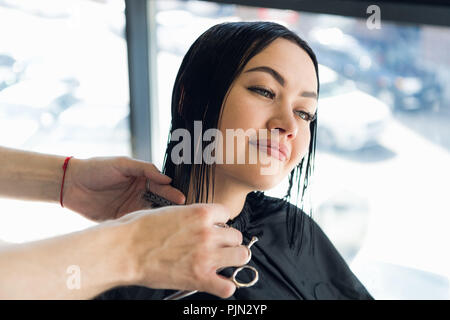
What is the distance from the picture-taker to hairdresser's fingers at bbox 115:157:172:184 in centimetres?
106

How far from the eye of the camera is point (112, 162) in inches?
42.6

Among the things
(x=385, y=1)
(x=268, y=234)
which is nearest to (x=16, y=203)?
(x=268, y=234)

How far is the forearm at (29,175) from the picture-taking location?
43.4 inches

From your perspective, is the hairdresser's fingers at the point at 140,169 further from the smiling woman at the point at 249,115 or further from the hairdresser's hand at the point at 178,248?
the hairdresser's hand at the point at 178,248

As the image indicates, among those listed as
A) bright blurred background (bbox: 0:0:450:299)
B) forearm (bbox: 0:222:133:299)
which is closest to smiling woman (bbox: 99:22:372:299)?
forearm (bbox: 0:222:133:299)

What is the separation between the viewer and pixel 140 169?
108cm

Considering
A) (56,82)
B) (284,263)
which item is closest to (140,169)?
(284,263)

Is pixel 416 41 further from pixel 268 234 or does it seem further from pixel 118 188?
pixel 118 188

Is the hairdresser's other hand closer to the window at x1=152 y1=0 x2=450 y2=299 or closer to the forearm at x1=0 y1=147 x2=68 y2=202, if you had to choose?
the forearm at x1=0 y1=147 x2=68 y2=202

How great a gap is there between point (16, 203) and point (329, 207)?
1544 mm

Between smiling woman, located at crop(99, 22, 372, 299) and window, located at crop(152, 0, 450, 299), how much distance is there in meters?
0.92

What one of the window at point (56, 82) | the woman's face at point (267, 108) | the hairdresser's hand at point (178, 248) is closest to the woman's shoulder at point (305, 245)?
the woman's face at point (267, 108)
